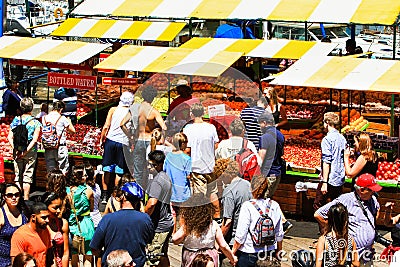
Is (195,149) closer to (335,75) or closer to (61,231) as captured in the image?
(335,75)

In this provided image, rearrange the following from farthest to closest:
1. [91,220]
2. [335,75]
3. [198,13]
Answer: [198,13]
[335,75]
[91,220]

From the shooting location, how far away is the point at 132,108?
1145cm

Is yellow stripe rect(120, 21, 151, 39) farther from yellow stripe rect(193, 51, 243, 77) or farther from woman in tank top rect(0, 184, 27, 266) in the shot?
woman in tank top rect(0, 184, 27, 266)

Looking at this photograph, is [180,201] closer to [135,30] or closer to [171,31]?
[171,31]

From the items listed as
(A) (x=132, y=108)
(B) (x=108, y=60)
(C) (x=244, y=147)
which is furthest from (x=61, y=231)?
(B) (x=108, y=60)

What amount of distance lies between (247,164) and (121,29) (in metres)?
7.58

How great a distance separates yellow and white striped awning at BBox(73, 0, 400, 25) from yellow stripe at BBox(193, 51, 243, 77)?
2092 millimetres

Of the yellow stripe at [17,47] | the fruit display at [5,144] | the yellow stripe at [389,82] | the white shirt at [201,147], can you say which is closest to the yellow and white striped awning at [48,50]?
the yellow stripe at [17,47]

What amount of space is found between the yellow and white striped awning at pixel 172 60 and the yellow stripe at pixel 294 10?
1.98m

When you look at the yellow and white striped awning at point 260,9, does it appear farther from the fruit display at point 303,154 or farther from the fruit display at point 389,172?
the fruit display at point 389,172

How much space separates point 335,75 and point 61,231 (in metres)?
4.90

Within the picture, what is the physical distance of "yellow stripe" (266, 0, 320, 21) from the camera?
14.4 meters

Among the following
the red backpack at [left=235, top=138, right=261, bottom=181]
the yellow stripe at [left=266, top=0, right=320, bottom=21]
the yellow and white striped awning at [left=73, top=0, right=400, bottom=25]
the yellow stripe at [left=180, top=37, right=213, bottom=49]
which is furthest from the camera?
the yellow stripe at [left=266, top=0, right=320, bottom=21]

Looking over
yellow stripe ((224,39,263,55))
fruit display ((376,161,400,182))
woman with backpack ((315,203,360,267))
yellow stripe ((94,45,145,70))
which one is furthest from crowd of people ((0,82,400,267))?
yellow stripe ((224,39,263,55))
